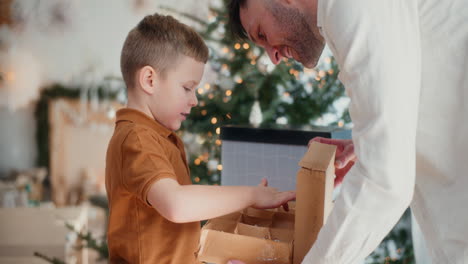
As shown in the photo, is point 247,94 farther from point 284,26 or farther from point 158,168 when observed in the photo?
point 158,168

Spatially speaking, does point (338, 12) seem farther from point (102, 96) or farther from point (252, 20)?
point (102, 96)

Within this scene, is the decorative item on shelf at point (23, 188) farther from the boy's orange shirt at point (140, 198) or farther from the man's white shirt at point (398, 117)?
the man's white shirt at point (398, 117)

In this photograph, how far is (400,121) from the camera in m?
0.55

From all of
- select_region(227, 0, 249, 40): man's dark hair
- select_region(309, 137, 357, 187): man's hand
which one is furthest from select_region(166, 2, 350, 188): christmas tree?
select_region(309, 137, 357, 187): man's hand

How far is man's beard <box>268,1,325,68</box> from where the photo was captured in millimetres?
881

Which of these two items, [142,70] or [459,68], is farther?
[142,70]

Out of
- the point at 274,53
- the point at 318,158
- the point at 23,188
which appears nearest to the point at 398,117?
the point at 318,158

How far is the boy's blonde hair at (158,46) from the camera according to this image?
0.94m

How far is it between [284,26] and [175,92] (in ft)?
1.02

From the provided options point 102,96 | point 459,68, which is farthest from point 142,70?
point 102,96

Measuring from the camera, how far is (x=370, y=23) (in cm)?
54

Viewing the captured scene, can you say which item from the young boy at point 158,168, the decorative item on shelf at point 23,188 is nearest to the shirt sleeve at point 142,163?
the young boy at point 158,168

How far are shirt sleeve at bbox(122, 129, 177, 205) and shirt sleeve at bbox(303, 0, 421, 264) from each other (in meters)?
0.35

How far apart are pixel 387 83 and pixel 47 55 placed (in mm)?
3071
